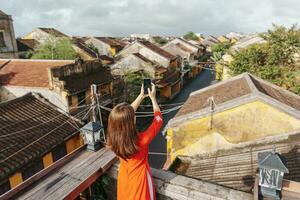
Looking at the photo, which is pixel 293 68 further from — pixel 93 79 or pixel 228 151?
pixel 93 79

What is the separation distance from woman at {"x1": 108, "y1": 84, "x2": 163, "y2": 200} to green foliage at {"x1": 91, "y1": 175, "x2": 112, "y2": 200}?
0.90m

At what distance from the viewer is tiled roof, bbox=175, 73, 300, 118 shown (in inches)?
479

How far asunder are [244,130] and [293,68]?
1225 cm

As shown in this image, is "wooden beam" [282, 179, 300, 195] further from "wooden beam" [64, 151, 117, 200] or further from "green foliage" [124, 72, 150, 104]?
"green foliage" [124, 72, 150, 104]

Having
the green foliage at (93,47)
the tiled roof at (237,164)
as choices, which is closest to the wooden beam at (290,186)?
the tiled roof at (237,164)

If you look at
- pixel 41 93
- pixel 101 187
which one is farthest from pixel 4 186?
pixel 101 187

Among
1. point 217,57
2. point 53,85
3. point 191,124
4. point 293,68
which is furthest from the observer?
point 217,57

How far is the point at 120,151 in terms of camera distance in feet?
10.9

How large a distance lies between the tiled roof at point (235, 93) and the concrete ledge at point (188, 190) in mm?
7803

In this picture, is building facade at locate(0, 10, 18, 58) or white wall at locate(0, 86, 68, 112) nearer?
white wall at locate(0, 86, 68, 112)

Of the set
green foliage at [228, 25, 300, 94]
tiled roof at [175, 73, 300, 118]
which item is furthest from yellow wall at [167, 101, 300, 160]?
green foliage at [228, 25, 300, 94]

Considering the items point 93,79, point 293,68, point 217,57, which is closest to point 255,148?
point 293,68

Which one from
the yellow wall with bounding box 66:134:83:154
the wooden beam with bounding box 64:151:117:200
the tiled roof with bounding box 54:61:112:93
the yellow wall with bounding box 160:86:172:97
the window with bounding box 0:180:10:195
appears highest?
the wooden beam with bounding box 64:151:117:200

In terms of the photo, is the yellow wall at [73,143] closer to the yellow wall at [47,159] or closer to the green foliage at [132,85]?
the yellow wall at [47,159]
